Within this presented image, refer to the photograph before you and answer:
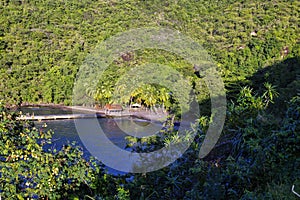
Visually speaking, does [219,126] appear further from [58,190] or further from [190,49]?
[190,49]

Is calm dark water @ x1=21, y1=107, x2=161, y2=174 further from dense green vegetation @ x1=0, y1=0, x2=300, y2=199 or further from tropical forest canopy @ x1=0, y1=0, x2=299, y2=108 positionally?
dense green vegetation @ x1=0, y1=0, x2=300, y2=199

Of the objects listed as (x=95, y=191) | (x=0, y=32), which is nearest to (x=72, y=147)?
(x=95, y=191)

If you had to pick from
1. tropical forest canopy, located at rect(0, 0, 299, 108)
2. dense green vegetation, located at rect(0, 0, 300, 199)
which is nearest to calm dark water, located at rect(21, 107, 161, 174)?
tropical forest canopy, located at rect(0, 0, 299, 108)

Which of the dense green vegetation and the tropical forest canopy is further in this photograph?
the tropical forest canopy

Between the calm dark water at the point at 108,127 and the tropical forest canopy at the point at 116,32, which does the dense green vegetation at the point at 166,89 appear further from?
the calm dark water at the point at 108,127

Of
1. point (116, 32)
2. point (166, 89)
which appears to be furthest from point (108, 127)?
point (116, 32)

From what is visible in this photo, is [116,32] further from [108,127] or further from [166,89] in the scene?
[108,127]

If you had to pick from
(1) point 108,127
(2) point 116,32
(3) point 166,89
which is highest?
(2) point 116,32

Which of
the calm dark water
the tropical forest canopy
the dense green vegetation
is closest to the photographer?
the dense green vegetation

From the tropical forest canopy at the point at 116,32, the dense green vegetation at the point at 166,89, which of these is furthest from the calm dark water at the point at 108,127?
the dense green vegetation at the point at 166,89
